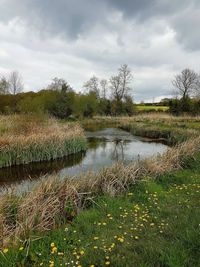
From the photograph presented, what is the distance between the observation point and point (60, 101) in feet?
113

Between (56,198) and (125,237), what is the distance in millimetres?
1574

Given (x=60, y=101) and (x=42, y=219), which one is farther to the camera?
(x=60, y=101)

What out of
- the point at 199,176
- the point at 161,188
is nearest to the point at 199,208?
the point at 161,188

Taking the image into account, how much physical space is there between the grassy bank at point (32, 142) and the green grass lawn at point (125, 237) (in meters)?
6.84

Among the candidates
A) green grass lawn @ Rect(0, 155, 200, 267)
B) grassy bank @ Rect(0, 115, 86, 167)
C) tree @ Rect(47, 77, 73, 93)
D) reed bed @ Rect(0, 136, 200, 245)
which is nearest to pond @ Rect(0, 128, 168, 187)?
grassy bank @ Rect(0, 115, 86, 167)

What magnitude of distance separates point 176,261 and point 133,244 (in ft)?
2.27

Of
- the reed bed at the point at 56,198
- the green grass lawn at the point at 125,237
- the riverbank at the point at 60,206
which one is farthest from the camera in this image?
the reed bed at the point at 56,198

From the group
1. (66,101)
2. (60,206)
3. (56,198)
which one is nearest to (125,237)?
(60,206)

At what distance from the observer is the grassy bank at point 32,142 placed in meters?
11.0

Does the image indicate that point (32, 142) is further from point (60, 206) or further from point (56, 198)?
point (60, 206)

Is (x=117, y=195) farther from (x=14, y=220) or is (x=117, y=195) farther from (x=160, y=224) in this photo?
(x=14, y=220)

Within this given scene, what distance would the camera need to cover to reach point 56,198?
15.5 ft

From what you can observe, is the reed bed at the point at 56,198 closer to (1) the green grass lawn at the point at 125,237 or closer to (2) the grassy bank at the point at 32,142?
(1) the green grass lawn at the point at 125,237

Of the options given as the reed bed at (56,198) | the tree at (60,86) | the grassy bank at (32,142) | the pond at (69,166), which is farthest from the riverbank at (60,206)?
the tree at (60,86)
